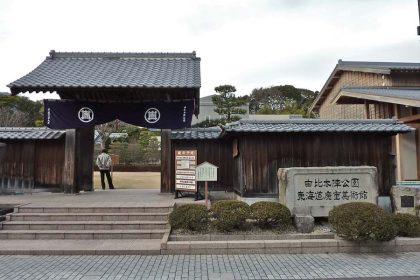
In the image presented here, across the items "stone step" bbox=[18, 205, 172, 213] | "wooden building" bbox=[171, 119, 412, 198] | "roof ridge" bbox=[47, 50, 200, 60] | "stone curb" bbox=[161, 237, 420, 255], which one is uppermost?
"roof ridge" bbox=[47, 50, 200, 60]

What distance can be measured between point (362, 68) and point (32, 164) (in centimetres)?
1881

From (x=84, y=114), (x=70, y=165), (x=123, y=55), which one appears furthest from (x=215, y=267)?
(x=123, y=55)

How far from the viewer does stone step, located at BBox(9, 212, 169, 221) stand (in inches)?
384

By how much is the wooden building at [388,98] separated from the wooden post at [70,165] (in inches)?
511

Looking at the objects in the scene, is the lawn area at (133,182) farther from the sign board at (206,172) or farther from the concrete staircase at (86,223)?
the sign board at (206,172)

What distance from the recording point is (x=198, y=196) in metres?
12.2

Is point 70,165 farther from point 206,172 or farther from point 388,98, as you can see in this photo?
point 388,98

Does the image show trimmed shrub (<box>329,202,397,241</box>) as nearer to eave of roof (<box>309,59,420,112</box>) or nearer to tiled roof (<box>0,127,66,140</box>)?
tiled roof (<box>0,127,66,140</box>)

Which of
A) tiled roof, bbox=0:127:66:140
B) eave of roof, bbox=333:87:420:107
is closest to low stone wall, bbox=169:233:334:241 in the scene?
eave of roof, bbox=333:87:420:107

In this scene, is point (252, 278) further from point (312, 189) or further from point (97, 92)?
point (97, 92)

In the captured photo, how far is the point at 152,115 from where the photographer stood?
545 inches

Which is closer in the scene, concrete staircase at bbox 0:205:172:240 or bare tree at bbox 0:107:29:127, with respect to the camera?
concrete staircase at bbox 0:205:172:240

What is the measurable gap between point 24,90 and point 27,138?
216 cm

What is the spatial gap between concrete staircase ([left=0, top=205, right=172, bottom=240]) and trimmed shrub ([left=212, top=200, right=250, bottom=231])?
1.52 meters
